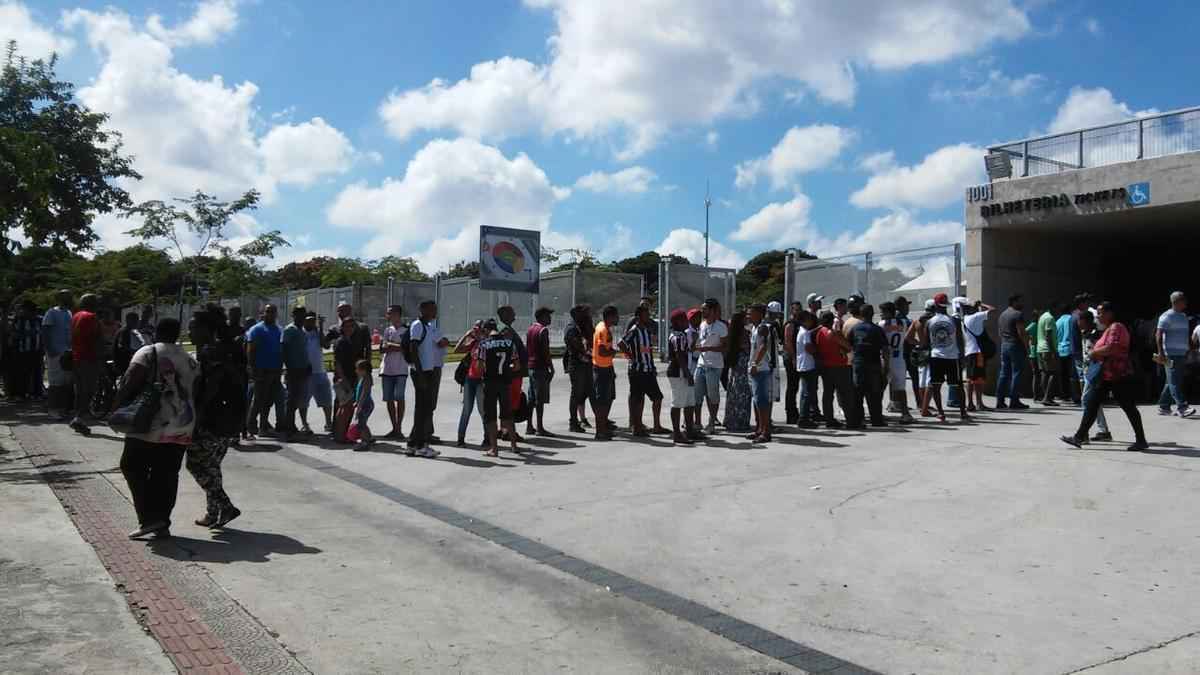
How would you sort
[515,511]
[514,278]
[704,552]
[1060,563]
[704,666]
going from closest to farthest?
1. [704,666]
2. [1060,563]
3. [704,552]
4. [515,511]
5. [514,278]

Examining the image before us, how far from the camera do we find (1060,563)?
19.7 ft

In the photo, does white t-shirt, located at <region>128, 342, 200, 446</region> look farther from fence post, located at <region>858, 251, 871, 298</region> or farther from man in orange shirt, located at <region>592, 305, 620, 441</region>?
fence post, located at <region>858, 251, 871, 298</region>

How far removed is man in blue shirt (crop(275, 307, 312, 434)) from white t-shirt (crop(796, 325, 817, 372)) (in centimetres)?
650

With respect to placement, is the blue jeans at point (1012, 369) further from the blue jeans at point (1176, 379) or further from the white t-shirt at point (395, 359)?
the white t-shirt at point (395, 359)

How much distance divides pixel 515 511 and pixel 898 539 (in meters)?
3.11

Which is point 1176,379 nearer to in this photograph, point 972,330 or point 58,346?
point 972,330

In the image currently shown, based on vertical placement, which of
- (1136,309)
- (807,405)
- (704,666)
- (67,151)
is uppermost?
(67,151)

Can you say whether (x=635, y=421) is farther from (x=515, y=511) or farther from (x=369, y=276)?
(x=369, y=276)

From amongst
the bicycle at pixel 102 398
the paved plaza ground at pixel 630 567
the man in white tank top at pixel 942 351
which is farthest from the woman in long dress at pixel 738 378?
the bicycle at pixel 102 398

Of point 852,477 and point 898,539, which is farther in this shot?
point 852,477

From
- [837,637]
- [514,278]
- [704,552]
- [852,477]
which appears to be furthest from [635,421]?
[514,278]

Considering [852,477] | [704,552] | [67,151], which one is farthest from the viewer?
[67,151]

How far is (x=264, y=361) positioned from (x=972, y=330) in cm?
1036

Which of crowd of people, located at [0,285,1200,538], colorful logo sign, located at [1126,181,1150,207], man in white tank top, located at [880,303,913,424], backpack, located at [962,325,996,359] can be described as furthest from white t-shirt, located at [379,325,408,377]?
colorful logo sign, located at [1126,181,1150,207]
